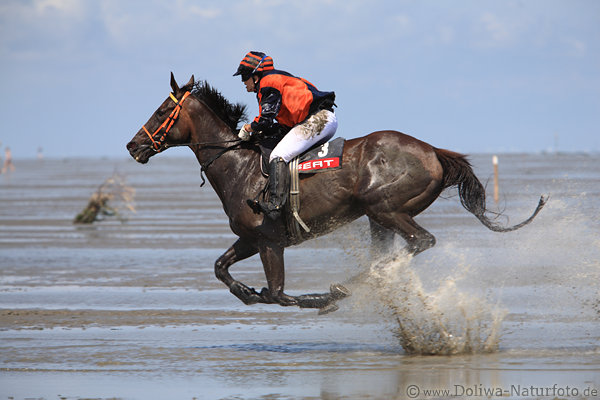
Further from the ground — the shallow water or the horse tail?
the horse tail

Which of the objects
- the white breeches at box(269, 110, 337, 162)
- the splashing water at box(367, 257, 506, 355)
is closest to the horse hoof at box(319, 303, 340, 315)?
the splashing water at box(367, 257, 506, 355)

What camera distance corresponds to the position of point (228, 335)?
9.71 meters

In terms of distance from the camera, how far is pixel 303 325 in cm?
1032

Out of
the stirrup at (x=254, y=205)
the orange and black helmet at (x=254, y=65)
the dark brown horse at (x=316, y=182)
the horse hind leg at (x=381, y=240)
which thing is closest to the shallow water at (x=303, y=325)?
the horse hind leg at (x=381, y=240)

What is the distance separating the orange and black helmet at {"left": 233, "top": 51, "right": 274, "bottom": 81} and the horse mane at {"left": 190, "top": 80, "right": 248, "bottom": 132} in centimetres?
58

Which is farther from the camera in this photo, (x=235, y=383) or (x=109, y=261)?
A: (x=109, y=261)

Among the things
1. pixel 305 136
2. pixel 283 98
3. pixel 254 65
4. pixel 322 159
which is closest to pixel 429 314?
pixel 322 159

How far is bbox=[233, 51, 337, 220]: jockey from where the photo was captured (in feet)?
28.8

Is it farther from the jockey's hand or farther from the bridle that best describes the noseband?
the jockey's hand

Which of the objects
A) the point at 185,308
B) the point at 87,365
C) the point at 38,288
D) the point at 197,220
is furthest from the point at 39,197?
the point at 87,365

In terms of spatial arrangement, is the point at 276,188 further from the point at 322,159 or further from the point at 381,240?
the point at 381,240

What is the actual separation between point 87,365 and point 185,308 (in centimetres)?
316

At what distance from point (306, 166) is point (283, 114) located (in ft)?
2.08

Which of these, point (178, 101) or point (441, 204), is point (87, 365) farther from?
point (441, 204)
